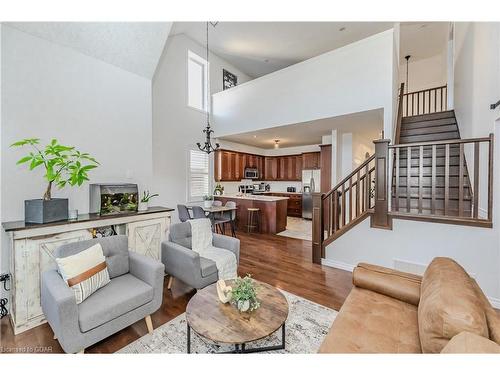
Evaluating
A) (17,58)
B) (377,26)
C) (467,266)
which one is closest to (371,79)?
(377,26)

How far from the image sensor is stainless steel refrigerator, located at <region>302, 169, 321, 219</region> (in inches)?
290

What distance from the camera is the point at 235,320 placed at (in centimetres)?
159

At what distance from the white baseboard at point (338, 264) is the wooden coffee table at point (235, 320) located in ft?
6.56

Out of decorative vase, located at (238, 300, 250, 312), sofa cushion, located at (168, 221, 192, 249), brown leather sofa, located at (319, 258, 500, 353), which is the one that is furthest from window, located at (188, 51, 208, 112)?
brown leather sofa, located at (319, 258, 500, 353)

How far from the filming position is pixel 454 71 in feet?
18.2

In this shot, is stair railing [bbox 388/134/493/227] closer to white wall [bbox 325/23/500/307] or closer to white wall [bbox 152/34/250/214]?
white wall [bbox 325/23/500/307]

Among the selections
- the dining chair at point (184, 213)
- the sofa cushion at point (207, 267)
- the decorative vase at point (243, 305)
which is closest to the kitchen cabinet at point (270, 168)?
the dining chair at point (184, 213)

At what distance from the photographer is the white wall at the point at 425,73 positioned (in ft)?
22.6

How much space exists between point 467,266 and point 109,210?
4484mm

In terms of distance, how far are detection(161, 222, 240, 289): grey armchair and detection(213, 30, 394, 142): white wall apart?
342cm

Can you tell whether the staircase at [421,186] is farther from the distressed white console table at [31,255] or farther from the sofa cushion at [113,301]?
the distressed white console table at [31,255]

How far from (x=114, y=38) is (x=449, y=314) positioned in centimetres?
416

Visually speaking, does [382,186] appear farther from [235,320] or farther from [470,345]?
[235,320]
